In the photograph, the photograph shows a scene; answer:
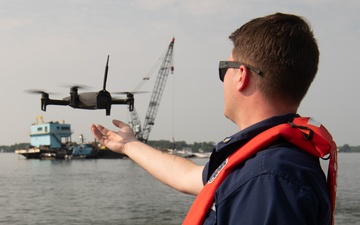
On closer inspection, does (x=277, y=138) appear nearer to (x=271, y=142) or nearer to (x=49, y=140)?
(x=271, y=142)

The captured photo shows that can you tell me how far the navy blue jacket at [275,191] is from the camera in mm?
2107

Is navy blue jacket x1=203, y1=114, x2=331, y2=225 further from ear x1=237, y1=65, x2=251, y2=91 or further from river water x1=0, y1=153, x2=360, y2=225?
river water x1=0, y1=153, x2=360, y2=225

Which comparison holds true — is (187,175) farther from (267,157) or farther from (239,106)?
(267,157)

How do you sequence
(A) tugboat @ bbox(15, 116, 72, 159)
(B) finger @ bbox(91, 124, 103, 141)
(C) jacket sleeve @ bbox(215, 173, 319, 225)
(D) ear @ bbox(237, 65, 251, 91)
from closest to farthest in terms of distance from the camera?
(C) jacket sleeve @ bbox(215, 173, 319, 225)
(D) ear @ bbox(237, 65, 251, 91)
(B) finger @ bbox(91, 124, 103, 141)
(A) tugboat @ bbox(15, 116, 72, 159)

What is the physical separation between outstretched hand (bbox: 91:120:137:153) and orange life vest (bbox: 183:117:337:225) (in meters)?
1.44

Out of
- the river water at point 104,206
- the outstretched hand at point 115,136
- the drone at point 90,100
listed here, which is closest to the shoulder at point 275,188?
the outstretched hand at point 115,136

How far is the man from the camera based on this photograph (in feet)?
7.01

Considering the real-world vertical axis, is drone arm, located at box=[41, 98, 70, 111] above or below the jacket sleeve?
above

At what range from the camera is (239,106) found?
8.63ft

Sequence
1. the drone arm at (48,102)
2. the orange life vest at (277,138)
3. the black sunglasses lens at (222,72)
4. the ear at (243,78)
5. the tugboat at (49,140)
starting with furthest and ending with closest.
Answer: the tugboat at (49,140) → the drone arm at (48,102) → the black sunglasses lens at (222,72) → the ear at (243,78) → the orange life vest at (277,138)

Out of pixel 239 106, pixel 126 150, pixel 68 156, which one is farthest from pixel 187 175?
pixel 68 156

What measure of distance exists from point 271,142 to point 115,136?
179cm

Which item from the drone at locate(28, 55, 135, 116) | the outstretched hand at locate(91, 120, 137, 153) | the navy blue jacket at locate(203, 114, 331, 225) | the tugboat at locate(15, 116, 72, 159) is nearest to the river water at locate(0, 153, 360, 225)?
the drone at locate(28, 55, 135, 116)

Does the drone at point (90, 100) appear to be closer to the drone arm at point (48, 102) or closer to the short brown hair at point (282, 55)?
the drone arm at point (48, 102)
